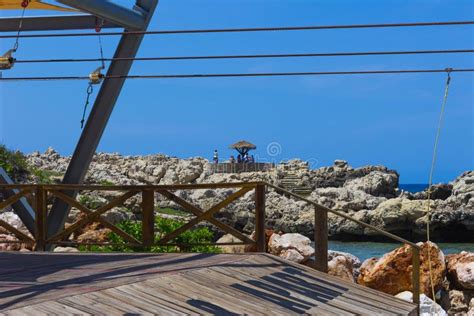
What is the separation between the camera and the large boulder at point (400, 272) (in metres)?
12.8

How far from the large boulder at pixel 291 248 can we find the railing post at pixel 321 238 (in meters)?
3.02

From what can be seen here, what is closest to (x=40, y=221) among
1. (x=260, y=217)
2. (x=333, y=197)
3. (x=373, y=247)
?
(x=260, y=217)

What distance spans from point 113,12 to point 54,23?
1.79m

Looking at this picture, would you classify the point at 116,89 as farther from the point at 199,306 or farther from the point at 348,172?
the point at 348,172

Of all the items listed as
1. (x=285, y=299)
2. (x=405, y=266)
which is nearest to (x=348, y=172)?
(x=405, y=266)

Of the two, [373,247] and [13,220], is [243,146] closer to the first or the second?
[373,247]

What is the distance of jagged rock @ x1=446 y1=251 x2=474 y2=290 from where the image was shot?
43.9ft

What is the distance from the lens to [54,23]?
13242 mm

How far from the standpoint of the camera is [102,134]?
513 inches

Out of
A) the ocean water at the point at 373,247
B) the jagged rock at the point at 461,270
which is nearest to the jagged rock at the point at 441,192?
the ocean water at the point at 373,247

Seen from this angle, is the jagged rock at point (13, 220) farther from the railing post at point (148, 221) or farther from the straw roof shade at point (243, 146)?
the straw roof shade at point (243, 146)

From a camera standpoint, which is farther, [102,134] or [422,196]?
[422,196]

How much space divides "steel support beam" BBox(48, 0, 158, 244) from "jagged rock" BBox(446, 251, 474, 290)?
258 inches

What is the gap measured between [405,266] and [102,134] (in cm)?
548
